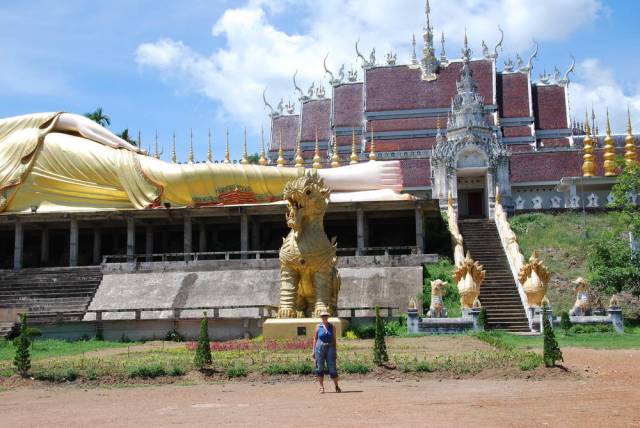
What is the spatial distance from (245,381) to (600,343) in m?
8.28

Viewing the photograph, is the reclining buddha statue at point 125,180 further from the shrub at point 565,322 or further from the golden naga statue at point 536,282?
the shrub at point 565,322

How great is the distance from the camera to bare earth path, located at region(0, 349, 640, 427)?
342 inches

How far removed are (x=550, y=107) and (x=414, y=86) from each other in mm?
7800

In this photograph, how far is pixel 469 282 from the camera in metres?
21.8

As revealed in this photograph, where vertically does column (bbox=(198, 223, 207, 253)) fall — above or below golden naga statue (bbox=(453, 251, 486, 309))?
above

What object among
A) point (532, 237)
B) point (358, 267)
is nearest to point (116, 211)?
point (358, 267)

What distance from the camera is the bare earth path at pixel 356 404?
8.69 metres

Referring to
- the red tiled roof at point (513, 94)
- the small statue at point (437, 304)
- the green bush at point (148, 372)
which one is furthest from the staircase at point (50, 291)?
the red tiled roof at point (513, 94)

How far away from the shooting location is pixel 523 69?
4897cm

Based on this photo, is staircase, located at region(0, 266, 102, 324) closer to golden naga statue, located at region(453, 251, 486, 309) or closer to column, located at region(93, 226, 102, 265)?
column, located at region(93, 226, 102, 265)

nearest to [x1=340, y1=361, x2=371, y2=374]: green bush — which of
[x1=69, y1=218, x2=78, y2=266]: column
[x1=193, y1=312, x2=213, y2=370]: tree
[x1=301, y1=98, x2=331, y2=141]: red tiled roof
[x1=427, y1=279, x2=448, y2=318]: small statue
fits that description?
[x1=193, y1=312, x2=213, y2=370]: tree

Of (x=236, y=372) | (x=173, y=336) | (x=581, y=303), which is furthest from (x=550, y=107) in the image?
(x=236, y=372)

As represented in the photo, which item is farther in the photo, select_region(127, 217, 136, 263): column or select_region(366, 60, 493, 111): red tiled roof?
select_region(366, 60, 493, 111): red tiled roof

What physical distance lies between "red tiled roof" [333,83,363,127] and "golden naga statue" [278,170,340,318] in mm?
29606
